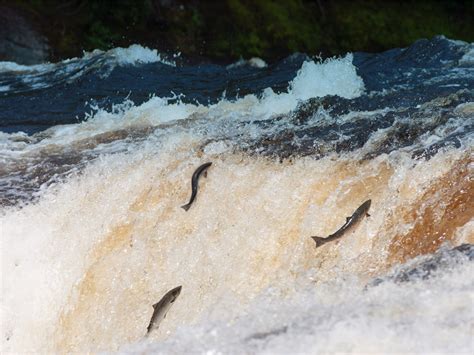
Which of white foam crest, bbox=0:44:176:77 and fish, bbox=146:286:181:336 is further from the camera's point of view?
white foam crest, bbox=0:44:176:77

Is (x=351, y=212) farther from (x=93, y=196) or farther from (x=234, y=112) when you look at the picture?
(x=234, y=112)

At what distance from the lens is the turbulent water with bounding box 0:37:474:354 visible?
14.8 feet

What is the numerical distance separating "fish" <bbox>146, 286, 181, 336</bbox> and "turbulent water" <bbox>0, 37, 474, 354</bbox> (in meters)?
0.06

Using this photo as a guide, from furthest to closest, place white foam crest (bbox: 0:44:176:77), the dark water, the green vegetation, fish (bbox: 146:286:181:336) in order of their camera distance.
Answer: the green vegetation < white foam crest (bbox: 0:44:176:77) < the dark water < fish (bbox: 146:286:181:336)

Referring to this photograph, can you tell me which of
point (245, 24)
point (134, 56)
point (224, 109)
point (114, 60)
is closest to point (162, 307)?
point (224, 109)

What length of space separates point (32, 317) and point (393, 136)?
11.1 ft

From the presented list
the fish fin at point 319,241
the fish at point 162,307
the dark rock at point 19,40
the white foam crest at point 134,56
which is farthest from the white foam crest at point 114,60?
the fish fin at point 319,241

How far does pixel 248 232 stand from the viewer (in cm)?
564

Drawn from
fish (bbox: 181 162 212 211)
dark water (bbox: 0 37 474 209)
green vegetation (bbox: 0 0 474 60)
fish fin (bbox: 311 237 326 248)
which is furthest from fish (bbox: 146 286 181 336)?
green vegetation (bbox: 0 0 474 60)

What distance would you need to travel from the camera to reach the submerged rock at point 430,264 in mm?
4574

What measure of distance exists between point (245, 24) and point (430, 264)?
34.6 ft

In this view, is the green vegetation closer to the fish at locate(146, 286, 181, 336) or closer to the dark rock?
the dark rock

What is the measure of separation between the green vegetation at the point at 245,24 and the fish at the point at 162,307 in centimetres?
857

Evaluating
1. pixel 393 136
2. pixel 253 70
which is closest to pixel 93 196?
pixel 393 136
